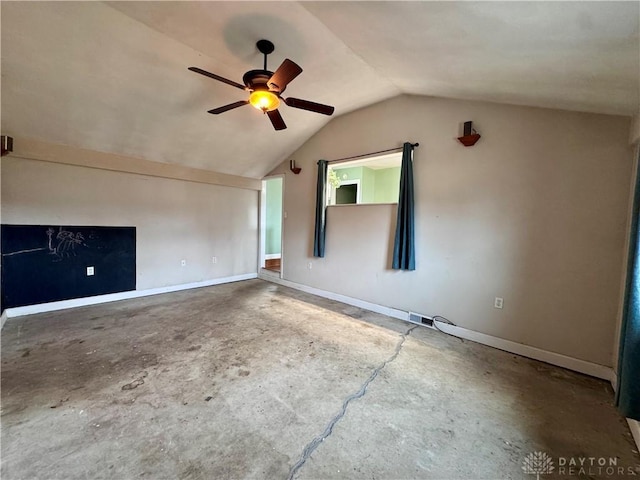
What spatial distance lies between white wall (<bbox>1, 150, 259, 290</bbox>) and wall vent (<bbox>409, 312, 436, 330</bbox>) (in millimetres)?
3662

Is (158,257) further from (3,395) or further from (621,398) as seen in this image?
(621,398)

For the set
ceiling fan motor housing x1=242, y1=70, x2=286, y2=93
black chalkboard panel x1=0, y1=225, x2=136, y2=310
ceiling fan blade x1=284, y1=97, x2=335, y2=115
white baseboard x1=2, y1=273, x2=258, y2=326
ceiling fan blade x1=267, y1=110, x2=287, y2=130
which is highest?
ceiling fan motor housing x1=242, y1=70, x2=286, y2=93

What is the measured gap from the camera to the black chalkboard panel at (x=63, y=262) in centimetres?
317

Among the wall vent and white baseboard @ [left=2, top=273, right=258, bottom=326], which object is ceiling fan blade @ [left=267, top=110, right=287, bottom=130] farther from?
white baseboard @ [left=2, top=273, right=258, bottom=326]

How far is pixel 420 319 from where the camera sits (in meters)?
3.34

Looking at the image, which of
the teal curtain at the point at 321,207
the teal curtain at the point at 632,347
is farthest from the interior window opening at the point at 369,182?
the teal curtain at the point at 632,347

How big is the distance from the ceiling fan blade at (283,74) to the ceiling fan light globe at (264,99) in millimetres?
80

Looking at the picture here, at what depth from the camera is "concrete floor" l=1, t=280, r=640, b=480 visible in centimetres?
136

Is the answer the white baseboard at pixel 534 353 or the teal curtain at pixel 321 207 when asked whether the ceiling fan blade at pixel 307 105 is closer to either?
the teal curtain at pixel 321 207

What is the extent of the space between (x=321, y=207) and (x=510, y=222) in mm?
2606

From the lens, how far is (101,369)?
2146 mm

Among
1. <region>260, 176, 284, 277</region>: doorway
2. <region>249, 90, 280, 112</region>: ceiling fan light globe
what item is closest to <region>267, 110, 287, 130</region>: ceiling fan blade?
<region>249, 90, 280, 112</region>: ceiling fan light globe
